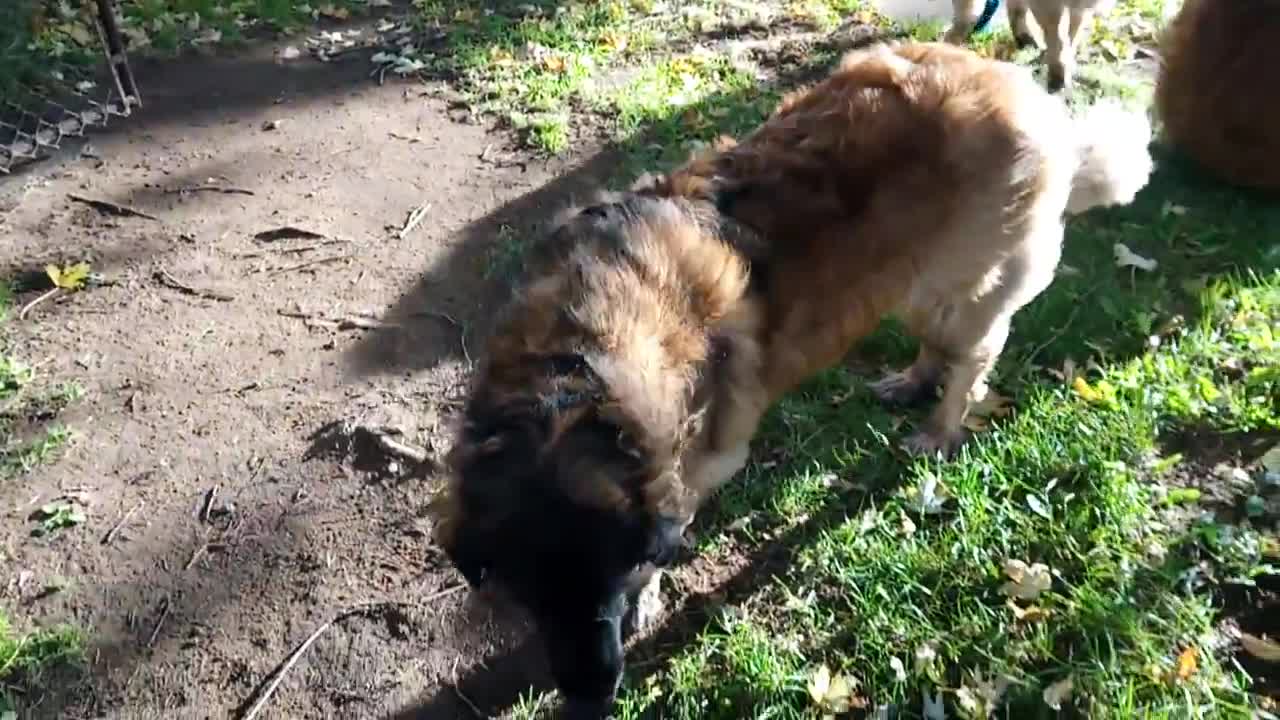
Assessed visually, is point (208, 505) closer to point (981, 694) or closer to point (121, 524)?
point (121, 524)

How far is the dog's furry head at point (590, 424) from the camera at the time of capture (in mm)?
2305

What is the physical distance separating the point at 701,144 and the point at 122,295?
315 cm

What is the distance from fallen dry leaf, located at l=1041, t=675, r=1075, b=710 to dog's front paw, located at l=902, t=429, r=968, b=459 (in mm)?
1040

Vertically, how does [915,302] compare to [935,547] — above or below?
above

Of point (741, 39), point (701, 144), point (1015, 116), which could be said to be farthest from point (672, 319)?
point (741, 39)

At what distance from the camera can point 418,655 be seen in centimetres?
334

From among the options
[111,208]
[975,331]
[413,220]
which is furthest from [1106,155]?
[111,208]

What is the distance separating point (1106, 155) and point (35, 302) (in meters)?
4.85

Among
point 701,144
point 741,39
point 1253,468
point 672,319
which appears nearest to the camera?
point 672,319

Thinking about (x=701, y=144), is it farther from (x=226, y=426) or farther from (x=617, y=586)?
(x=617, y=586)

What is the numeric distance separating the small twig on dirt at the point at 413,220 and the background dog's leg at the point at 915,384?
258 cm

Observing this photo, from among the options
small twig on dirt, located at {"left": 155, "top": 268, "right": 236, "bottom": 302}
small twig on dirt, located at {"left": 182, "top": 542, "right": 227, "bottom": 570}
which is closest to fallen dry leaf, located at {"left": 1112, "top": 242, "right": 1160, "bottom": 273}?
small twig on dirt, located at {"left": 182, "top": 542, "right": 227, "bottom": 570}

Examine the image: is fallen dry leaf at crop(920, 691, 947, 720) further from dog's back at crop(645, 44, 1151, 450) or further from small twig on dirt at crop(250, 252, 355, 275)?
small twig on dirt at crop(250, 252, 355, 275)

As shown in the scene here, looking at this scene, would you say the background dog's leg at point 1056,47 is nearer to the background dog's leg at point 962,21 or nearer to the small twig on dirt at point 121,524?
the background dog's leg at point 962,21
